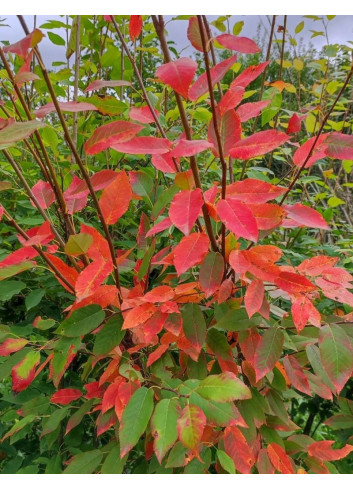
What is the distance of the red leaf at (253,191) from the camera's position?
0.70m

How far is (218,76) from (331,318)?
49cm

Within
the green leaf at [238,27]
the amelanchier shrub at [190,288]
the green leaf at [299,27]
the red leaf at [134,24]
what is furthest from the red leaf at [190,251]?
the green leaf at [299,27]

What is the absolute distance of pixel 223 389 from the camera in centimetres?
69

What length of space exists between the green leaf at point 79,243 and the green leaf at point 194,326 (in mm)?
234

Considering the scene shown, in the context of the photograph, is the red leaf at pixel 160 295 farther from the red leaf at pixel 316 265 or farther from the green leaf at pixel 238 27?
the green leaf at pixel 238 27

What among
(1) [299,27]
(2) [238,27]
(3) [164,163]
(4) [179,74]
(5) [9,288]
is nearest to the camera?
(4) [179,74]

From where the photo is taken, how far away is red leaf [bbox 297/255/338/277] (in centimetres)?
84

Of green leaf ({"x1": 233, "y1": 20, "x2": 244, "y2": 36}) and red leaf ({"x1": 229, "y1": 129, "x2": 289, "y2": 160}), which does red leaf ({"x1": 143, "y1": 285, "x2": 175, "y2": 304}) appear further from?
green leaf ({"x1": 233, "y1": 20, "x2": 244, "y2": 36})

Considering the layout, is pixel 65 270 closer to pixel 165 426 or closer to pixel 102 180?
pixel 102 180

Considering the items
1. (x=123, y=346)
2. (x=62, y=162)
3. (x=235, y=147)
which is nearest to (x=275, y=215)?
(x=235, y=147)

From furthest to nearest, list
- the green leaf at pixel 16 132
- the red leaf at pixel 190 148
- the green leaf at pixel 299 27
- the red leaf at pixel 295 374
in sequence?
1. the green leaf at pixel 299 27
2. the red leaf at pixel 295 374
3. the red leaf at pixel 190 148
4. the green leaf at pixel 16 132

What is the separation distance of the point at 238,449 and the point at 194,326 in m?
0.24

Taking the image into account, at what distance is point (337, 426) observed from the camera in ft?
4.24

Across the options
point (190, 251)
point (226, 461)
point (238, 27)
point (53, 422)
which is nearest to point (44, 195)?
point (190, 251)
